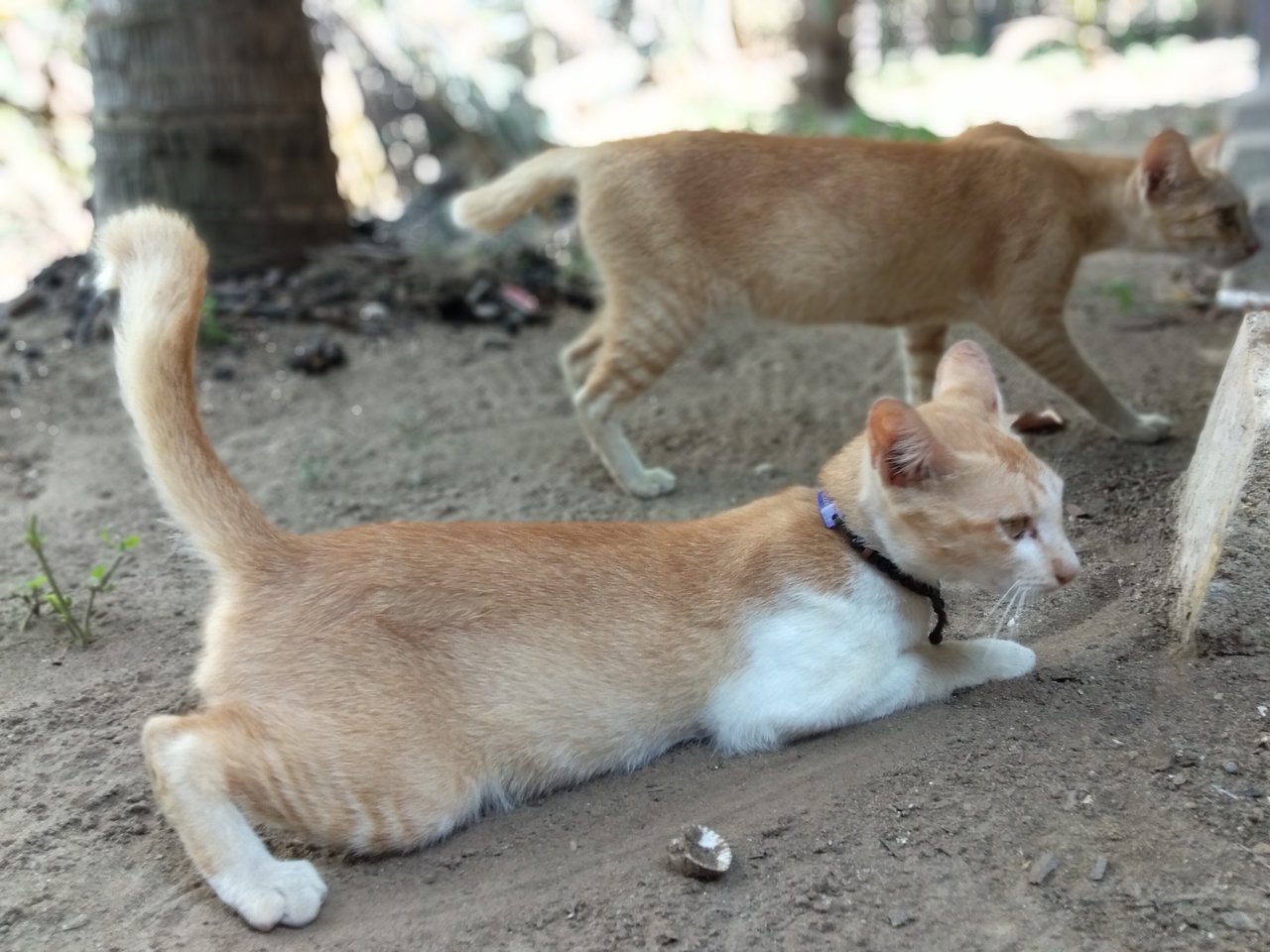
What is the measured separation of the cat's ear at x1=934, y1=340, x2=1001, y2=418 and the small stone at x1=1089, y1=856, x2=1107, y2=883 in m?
1.09

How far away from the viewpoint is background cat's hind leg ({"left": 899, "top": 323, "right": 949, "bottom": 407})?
4773 millimetres

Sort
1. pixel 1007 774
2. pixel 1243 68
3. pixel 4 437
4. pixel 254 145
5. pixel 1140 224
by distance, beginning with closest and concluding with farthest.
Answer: pixel 1007 774 < pixel 1140 224 < pixel 4 437 < pixel 254 145 < pixel 1243 68

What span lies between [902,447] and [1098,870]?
35.2 inches

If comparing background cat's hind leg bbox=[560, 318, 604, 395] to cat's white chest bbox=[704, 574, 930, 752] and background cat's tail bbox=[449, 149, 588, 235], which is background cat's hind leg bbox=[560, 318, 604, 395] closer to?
background cat's tail bbox=[449, 149, 588, 235]

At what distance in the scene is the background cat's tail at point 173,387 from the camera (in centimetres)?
244

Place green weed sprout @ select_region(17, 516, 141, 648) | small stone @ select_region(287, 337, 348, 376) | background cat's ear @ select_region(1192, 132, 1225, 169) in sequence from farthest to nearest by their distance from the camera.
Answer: small stone @ select_region(287, 337, 348, 376), background cat's ear @ select_region(1192, 132, 1225, 169), green weed sprout @ select_region(17, 516, 141, 648)

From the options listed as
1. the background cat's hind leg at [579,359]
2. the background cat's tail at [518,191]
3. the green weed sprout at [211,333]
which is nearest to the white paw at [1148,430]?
the background cat's hind leg at [579,359]

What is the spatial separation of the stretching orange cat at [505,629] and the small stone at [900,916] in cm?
54

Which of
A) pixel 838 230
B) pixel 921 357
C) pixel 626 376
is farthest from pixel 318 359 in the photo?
pixel 921 357

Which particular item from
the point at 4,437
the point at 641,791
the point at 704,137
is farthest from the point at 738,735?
the point at 4,437

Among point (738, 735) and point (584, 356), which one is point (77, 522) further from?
point (738, 735)

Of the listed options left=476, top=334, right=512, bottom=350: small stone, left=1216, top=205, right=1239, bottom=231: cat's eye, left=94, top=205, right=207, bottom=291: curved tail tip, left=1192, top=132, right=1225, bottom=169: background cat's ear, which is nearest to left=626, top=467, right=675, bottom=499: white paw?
left=476, top=334, right=512, bottom=350: small stone

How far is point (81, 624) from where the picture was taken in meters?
3.29

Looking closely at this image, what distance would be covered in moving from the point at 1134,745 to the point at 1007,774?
0.96 ft
